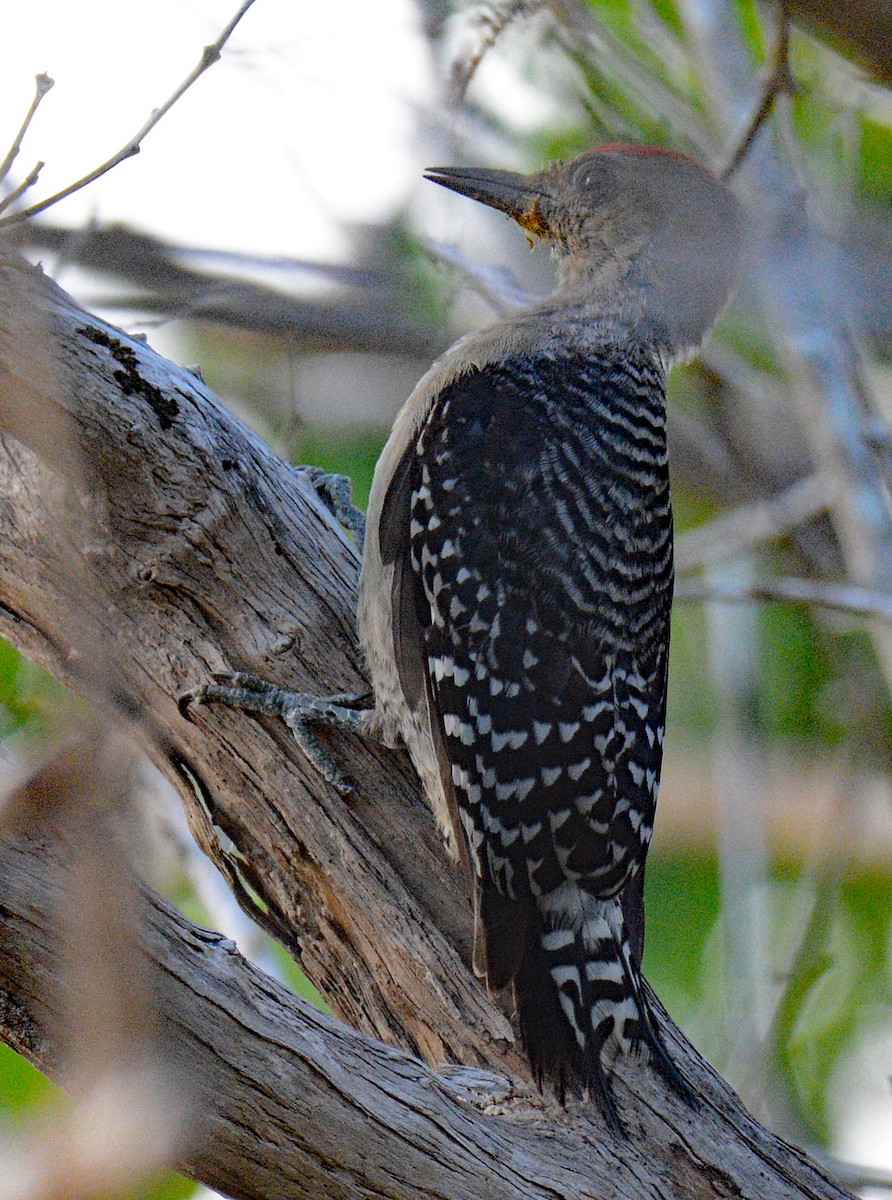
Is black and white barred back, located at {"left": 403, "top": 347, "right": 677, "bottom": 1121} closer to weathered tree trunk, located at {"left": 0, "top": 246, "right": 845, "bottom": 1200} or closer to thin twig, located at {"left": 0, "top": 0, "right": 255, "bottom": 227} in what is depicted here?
weathered tree trunk, located at {"left": 0, "top": 246, "right": 845, "bottom": 1200}

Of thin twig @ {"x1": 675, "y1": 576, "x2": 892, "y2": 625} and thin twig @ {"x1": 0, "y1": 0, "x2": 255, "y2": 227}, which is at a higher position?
thin twig @ {"x1": 0, "y1": 0, "x2": 255, "y2": 227}

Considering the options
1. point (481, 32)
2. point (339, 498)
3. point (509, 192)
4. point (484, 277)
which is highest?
point (481, 32)

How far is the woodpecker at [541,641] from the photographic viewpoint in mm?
3105

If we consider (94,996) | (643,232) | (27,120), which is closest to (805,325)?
(643,232)

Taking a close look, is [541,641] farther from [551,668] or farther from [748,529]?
[748,529]

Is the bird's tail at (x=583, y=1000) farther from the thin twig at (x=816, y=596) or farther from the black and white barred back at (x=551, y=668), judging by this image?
the thin twig at (x=816, y=596)

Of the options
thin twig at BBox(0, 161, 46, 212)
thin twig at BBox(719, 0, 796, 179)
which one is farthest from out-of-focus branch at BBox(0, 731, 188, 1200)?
thin twig at BBox(719, 0, 796, 179)

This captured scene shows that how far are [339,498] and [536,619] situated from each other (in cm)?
104

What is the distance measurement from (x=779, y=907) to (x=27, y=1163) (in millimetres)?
7243

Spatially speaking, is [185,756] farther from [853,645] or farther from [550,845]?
[853,645]

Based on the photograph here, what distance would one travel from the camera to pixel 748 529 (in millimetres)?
6055

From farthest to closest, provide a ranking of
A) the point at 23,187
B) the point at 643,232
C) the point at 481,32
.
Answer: the point at 643,232
the point at 481,32
the point at 23,187

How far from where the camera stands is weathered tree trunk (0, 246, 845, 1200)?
2.88 metres

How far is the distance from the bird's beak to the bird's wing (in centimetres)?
74
